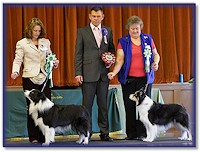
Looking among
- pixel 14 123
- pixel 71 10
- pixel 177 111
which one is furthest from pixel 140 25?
pixel 14 123

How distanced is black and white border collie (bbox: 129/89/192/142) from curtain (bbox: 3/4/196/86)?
0.92m

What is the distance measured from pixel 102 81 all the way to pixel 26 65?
0.69 m

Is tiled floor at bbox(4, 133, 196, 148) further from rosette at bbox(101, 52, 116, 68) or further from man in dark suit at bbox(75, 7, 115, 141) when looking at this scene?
rosette at bbox(101, 52, 116, 68)

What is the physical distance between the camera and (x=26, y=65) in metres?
3.67

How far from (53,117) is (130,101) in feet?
2.38

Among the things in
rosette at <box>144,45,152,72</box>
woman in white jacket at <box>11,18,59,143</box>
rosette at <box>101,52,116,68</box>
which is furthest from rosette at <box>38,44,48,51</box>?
rosette at <box>144,45,152,72</box>

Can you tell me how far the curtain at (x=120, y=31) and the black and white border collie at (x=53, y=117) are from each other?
0.92 m

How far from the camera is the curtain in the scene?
449cm

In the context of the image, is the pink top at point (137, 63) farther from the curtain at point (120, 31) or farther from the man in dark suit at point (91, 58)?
the curtain at point (120, 31)

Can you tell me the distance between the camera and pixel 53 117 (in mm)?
3646

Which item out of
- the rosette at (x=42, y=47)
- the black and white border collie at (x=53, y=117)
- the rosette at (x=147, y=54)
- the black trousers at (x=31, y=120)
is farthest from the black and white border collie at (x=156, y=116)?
the rosette at (x=42, y=47)

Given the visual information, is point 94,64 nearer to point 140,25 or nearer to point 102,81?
point 102,81

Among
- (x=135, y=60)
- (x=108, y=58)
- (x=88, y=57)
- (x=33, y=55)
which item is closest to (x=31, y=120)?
(x=33, y=55)

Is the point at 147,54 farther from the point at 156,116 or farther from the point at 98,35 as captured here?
the point at 156,116
